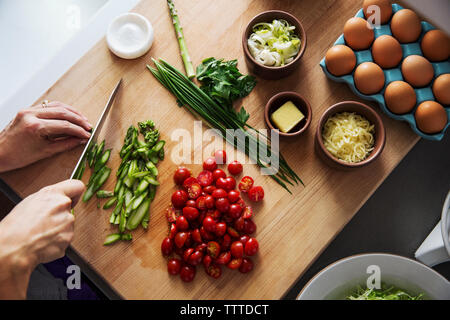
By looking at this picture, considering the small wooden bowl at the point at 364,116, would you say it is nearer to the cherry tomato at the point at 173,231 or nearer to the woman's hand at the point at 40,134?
the cherry tomato at the point at 173,231

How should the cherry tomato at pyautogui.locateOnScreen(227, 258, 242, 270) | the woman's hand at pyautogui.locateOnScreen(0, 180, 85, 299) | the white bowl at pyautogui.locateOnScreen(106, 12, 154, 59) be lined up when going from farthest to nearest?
the white bowl at pyautogui.locateOnScreen(106, 12, 154, 59) → the cherry tomato at pyautogui.locateOnScreen(227, 258, 242, 270) → the woman's hand at pyautogui.locateOnScreen(0, 180, 85, 299)

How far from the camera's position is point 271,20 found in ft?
4.84

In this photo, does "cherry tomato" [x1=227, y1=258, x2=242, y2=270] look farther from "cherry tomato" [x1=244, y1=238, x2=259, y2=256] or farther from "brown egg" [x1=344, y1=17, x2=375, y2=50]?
"brown egg" [x1=344, y1=17, x2=375, y2=50]

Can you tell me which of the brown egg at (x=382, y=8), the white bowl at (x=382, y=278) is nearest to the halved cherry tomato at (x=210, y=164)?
the white bowl at (x=382, y=278)

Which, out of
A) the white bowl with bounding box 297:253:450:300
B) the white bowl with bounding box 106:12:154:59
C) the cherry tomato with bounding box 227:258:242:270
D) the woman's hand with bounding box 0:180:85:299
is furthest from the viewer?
the white bowl with bounding box 106:12:154:59

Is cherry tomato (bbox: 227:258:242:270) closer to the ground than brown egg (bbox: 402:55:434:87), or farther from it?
closer to the ground

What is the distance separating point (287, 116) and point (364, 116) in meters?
0.29

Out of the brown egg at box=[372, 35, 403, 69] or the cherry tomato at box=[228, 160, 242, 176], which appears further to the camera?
the cherry tomato at box=[228, 160, 242, 176]

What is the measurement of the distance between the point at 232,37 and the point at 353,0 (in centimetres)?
52

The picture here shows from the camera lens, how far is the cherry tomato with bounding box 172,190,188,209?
146 centimetres

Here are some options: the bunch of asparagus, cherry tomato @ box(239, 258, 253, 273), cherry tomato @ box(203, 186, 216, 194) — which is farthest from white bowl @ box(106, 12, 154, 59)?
cherry tomato @ box(239, 258, 253, 273)

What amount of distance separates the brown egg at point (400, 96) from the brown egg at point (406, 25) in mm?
174

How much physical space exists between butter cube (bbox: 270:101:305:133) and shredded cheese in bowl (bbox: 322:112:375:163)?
12cm

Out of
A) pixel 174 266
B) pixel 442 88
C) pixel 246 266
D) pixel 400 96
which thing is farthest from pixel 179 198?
pixel 442 88
